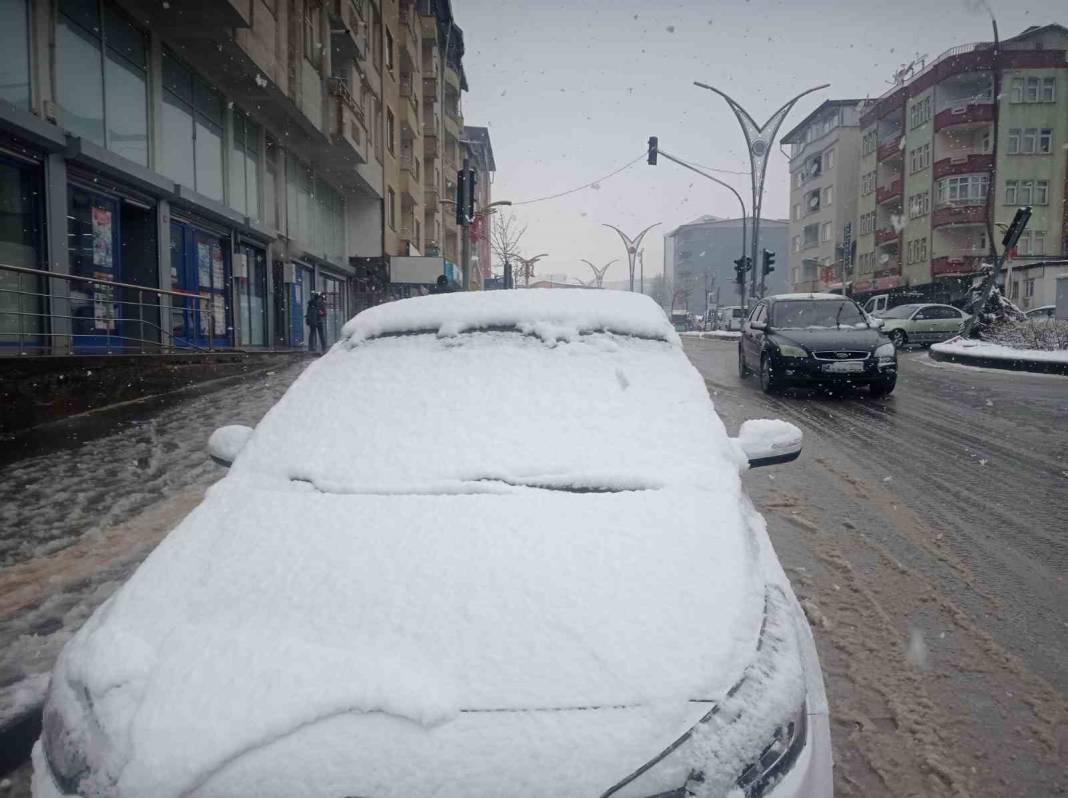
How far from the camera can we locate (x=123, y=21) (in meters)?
13.5

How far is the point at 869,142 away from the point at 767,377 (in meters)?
52.5

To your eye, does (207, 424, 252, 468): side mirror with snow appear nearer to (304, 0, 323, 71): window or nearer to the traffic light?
(304, 0, 323, 71): window

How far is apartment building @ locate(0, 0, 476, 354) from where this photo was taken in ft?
34.9

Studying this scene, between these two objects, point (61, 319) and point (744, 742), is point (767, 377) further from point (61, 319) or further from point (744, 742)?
point (744, 742)

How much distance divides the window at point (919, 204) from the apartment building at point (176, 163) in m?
35.4

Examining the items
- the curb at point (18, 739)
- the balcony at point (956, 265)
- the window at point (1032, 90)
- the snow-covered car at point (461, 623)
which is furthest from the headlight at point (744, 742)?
the window at point (1032, 90)

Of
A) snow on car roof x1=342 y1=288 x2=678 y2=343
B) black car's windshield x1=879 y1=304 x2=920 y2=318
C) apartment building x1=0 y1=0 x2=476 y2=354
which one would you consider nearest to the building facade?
black car's windshield x1=879 y1=304 x2=920 y2=318

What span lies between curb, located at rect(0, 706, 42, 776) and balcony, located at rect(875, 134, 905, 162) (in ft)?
189

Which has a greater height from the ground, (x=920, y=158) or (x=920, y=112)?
(x=920, y=112)

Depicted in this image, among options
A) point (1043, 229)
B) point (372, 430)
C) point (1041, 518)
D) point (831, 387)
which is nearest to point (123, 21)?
point (831, 387)

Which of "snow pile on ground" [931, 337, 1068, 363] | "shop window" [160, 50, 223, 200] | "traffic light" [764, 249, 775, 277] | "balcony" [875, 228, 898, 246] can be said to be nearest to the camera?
"snow pile on ground" [931, 337, 1068, 363]

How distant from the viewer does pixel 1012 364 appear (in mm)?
15656

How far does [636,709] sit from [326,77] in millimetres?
23315

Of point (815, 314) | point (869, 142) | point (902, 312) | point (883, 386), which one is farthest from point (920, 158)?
point (883, 386)
